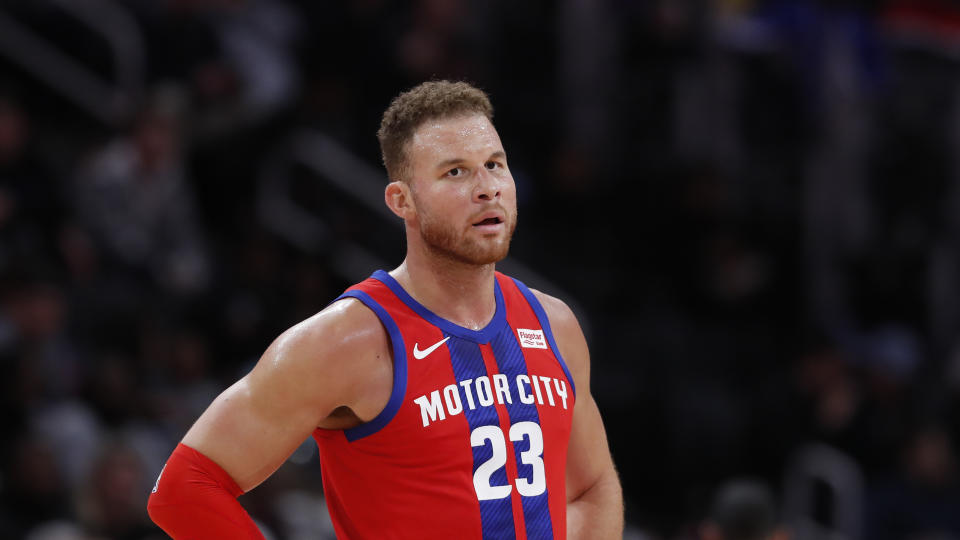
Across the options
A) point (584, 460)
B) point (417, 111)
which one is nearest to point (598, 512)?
point (584, 460)

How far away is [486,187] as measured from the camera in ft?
13.1

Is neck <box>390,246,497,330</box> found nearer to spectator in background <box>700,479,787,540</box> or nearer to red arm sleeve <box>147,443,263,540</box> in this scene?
red arm sleeve <box>147,443,263,540</box>

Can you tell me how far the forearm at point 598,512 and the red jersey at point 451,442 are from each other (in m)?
0.25

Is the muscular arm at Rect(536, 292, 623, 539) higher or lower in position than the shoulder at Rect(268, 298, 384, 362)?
lower

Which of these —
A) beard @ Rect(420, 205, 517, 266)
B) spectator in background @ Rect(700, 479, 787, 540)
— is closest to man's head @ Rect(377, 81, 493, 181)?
beard @ Rect(420, 205, 517, 266)

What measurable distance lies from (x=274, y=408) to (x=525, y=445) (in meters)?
0.75

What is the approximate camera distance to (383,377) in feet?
12.9

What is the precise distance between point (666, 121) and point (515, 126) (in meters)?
1.84

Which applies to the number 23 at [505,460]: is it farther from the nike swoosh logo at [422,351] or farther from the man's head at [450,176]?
the man's head at [450,176]

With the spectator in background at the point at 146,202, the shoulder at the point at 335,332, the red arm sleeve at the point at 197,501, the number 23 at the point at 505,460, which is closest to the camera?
the red arm sleeve at the point at 197,501

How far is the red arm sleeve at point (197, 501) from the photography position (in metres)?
3.73

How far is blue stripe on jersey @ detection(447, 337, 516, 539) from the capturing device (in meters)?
3.95

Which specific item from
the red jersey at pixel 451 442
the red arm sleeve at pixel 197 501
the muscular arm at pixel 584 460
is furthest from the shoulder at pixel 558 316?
the red arm sleeve at pixel 197 501

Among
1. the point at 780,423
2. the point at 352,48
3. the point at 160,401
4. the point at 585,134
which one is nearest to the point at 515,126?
the point at 585,134
